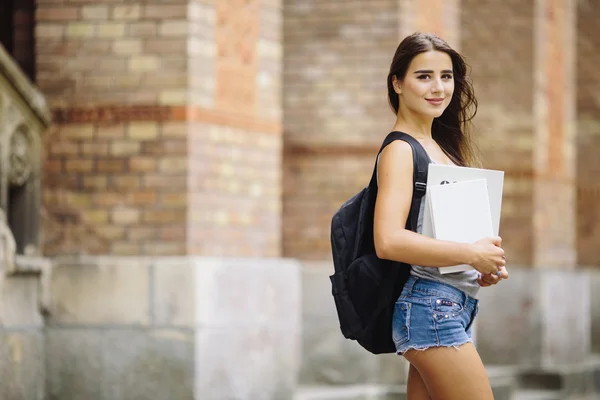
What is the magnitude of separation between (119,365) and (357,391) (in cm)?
286

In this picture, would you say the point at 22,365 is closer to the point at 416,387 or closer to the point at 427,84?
the point at 416,387

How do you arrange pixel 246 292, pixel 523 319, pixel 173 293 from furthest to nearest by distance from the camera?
pixel 523 319 → pixel 246 292 → pixel 173 293

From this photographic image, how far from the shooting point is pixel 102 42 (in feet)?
24.7

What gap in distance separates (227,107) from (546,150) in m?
5.76

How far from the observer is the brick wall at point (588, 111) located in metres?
15.6

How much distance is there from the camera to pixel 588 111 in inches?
615

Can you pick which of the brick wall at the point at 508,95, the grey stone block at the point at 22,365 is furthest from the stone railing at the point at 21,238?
the brick wall at the point at 508,95

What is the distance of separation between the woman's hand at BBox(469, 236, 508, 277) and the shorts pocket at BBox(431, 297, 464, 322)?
0.45 feet

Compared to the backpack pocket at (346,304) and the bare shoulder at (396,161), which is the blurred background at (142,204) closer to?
the backpack pocket at (346,304)

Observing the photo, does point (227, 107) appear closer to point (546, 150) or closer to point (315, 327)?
point (315, 327)

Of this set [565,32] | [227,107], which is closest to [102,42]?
[227,107]

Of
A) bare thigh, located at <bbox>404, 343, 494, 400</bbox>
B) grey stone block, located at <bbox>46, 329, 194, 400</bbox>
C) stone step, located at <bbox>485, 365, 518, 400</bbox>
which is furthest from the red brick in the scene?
stone step, located at <bbox>485, 365, 518, 400</bbox>

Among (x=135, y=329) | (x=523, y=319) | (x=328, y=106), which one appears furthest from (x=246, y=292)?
(x=523, y=319)

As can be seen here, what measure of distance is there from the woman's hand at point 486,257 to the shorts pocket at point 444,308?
14 cm
